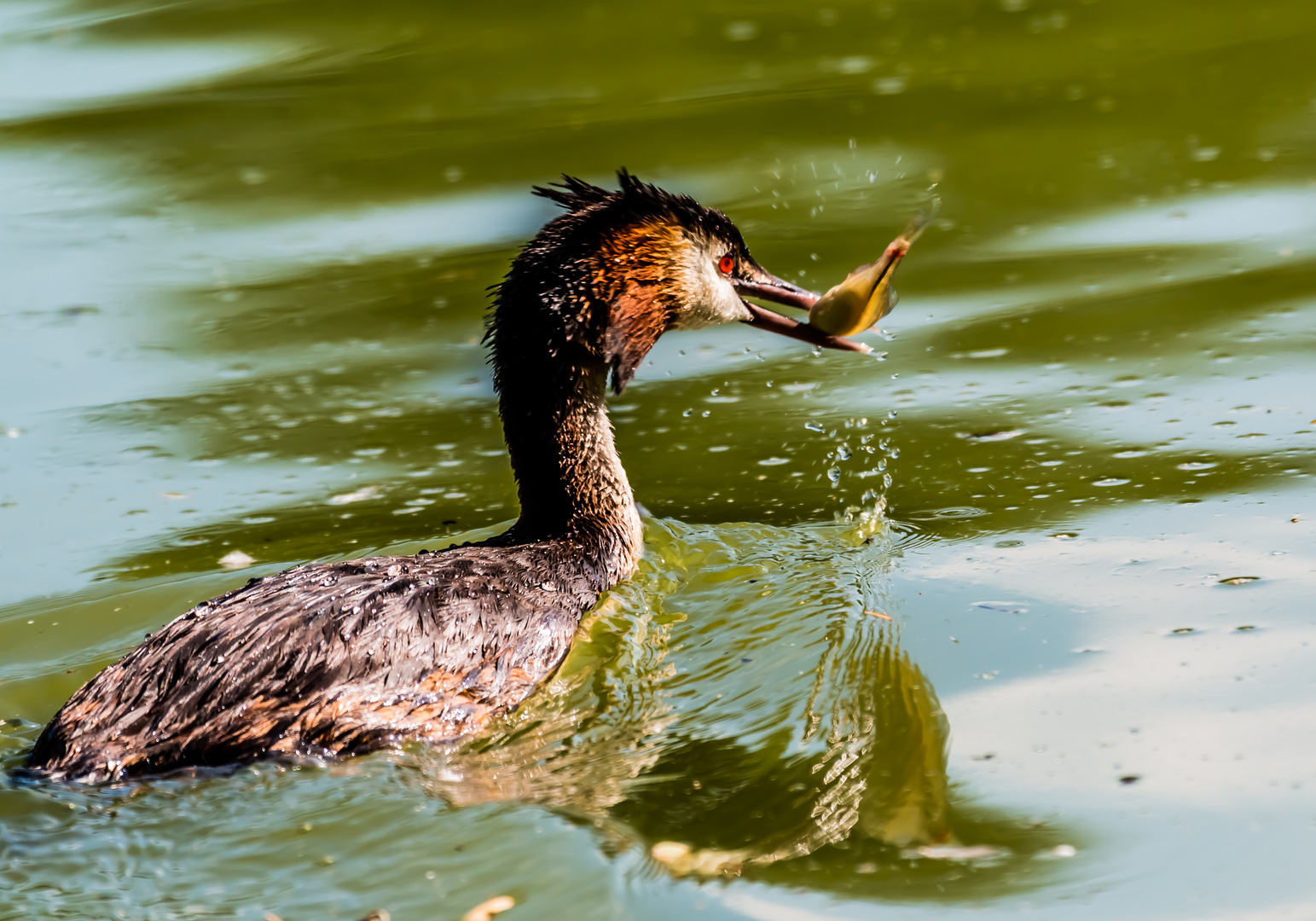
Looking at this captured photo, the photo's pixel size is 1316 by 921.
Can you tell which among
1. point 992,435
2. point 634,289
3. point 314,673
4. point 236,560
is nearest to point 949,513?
point 992,435

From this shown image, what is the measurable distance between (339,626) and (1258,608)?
2809 mm

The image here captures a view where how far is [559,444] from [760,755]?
5.63ft

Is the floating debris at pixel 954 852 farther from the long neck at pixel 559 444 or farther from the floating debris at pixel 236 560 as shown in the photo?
the floating debris at pixel 236 560

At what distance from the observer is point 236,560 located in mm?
5926

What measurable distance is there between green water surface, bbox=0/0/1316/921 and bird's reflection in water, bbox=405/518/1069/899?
18 millimetres

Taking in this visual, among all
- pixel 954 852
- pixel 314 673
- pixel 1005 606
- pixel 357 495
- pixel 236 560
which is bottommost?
pixel 954 852

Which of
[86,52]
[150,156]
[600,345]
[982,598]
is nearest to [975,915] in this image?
[982,598]

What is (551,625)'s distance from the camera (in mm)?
5098

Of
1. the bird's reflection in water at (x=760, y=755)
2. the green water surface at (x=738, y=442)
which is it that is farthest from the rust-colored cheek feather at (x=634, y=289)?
the bird's reflection in water at (x=760, y=755)

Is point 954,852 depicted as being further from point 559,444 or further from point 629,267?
point 629,267

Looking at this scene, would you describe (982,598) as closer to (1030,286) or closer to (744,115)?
(1030,286)

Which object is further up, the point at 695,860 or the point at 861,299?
the point at 861,299

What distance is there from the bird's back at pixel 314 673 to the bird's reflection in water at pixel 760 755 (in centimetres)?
16

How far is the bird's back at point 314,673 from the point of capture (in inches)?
171
